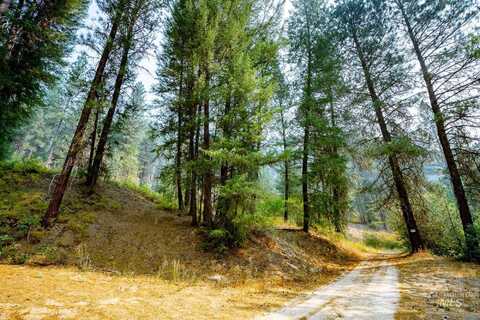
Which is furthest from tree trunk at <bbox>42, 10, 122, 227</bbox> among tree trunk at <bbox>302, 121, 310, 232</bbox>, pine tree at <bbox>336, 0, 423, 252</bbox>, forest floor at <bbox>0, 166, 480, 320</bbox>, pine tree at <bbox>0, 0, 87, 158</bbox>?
pine tree at <bbox>336, 0, 423, 252</bbox>

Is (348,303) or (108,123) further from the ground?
(108,123)

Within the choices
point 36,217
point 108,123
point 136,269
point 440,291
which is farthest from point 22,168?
point 440,291

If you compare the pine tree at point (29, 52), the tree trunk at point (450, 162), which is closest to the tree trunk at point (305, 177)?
the tree trunk at point (450, 162)

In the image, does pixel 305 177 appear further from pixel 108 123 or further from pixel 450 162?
pixel 108 123

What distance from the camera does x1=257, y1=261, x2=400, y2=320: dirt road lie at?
3.94 metres

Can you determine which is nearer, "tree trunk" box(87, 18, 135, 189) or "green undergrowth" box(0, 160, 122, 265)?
"green undergrowth" box(0, 160, 122, 265)

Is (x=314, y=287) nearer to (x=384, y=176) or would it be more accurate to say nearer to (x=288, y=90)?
(x=384, y=176)

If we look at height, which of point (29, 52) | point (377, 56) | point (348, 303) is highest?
point (377, 56)

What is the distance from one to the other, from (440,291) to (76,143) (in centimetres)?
1130

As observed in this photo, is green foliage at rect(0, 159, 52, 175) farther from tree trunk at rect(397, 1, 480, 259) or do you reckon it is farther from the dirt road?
tree trunk at rect(397, 1, 480, 259)

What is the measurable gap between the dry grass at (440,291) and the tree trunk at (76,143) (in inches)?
381

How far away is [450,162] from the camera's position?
9.40 metres

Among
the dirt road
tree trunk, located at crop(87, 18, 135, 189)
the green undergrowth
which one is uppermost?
tree trunk, located at crop(87, 18, 135, 189)

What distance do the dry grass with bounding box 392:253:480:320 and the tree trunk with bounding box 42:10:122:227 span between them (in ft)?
31.7
